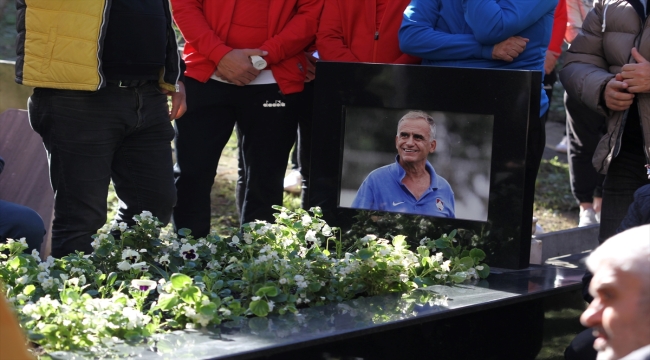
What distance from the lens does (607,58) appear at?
13.8ft

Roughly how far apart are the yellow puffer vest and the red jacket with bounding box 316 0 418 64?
1265mm

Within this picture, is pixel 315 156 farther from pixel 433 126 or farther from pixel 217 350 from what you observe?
pixel 217 350

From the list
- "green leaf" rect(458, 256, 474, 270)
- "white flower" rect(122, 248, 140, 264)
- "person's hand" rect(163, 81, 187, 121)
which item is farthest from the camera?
"person's hand" rect(163, 81, 187, 121)

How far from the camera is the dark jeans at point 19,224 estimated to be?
3832mm

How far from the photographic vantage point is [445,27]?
14.4ft

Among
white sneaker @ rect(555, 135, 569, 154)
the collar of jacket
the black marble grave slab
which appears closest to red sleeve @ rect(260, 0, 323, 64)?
the black marble grave slab

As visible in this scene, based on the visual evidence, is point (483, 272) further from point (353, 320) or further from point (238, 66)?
point (238, 66)

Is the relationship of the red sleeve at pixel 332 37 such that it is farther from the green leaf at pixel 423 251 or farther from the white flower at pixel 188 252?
the white flower at pixel 188 252

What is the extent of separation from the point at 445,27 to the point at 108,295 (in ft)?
7.02

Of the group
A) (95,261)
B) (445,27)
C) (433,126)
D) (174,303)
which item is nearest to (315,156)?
(433,126)

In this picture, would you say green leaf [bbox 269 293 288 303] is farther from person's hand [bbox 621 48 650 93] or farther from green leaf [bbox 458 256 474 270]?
person's hand [bbox 621 48 650 93]

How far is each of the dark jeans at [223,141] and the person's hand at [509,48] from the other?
1101 millimetres

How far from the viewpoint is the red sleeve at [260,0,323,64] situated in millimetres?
4586

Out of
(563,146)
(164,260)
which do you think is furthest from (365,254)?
(563,146)
